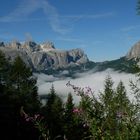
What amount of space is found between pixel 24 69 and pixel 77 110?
68.0 meters

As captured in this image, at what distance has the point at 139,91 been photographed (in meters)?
12.3

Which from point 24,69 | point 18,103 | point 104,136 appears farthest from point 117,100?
point 24,69

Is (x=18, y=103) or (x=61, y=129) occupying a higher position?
(x=18, y=103)

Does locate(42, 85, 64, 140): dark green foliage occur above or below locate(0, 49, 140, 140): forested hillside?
below

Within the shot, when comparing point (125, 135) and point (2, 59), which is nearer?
point (125, 135)

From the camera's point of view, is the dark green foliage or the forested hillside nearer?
the forested hillside

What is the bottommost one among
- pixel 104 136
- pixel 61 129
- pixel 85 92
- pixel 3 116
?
pixel 61 129

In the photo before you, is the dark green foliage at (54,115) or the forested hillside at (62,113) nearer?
the forested hillside at (62,113)

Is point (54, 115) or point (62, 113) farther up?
point (54, 115)

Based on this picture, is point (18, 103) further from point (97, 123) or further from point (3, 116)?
point (97, 123)

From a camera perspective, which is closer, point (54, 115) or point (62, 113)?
point (54, 115)

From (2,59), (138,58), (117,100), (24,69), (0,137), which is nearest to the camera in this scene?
(117,100)

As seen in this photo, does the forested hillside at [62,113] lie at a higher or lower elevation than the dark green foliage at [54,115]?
higher

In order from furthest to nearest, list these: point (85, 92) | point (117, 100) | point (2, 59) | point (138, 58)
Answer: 1. point (2, 59)
2. point (138, 58)
3. point (117, 100)
4. point (85, 92)
